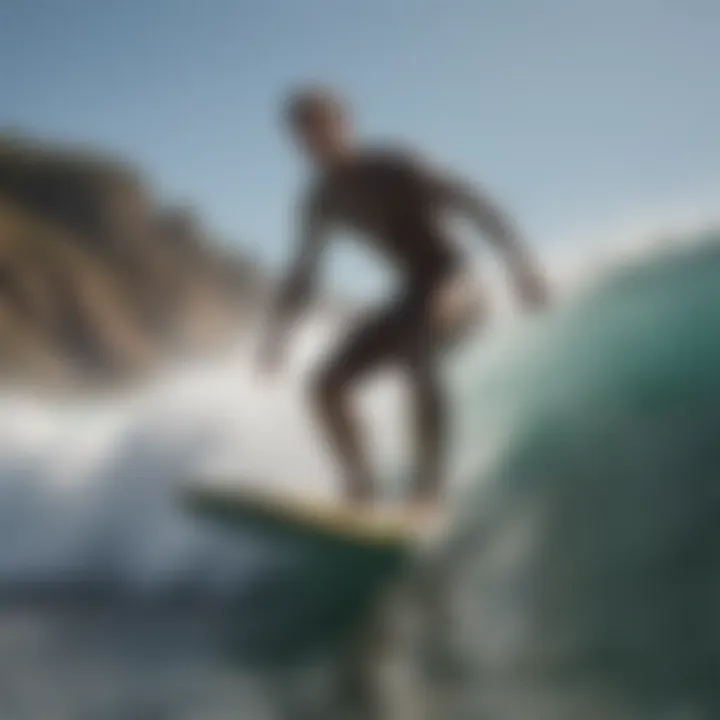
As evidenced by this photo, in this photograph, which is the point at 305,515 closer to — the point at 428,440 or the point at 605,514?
the point at 428,440

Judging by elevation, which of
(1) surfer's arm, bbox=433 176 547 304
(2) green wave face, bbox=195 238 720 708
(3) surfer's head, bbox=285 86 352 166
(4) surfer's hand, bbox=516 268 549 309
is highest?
(3) surfer's head, bbox=285 86 352 166

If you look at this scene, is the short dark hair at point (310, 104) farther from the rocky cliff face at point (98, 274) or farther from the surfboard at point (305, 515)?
the surfboard at point (305, 515)

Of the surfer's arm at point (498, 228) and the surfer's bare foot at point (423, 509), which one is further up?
the surfer's arm at point (498, 228)

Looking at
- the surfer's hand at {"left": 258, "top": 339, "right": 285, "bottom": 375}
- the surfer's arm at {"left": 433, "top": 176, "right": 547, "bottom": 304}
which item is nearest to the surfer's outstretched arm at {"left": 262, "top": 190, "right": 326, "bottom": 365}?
the surfer's hand at {"left": 258, "top": 339, "right": 285, "bottom": 375}

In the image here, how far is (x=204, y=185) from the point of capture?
143cm

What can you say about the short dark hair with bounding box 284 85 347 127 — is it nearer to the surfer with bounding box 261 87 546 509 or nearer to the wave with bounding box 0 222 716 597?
the surfer with bounding box 261 87 546 509

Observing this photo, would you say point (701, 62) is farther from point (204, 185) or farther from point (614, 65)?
point (204, 185)

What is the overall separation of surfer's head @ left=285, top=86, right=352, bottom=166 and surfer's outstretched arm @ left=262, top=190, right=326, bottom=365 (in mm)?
57

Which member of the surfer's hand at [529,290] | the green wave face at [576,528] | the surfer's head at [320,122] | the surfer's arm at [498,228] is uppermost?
the surfer's head at [320,122]

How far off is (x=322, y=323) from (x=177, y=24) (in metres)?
0.42

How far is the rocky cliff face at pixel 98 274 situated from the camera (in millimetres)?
1407

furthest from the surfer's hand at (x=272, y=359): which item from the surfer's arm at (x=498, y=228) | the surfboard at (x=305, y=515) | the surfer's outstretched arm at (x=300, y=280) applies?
the surfer's arm at (x=498, y=228)

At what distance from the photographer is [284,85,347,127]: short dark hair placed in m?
1.38

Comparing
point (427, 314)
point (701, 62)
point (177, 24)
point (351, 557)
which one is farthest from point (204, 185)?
point (701, 62)
